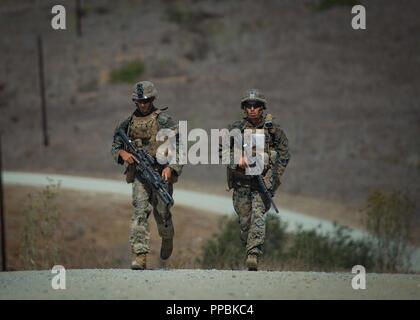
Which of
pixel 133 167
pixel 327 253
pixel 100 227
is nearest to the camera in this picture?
pixel 133 167

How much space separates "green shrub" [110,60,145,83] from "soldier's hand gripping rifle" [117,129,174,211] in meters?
33.5

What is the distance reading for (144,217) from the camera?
992 centimetres

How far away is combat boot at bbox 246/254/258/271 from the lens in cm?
980

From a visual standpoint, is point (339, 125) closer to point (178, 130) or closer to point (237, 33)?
point (237, 33)

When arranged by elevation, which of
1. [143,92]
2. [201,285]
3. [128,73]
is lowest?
[201,285]

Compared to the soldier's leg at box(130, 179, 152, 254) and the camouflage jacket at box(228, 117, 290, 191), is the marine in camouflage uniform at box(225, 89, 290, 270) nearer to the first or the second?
the camouflage jacket at box(228, 117, 290, 191)

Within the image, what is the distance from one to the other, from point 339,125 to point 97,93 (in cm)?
1421

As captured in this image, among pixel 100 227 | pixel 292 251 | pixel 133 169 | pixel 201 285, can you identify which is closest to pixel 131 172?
pixel 133 169

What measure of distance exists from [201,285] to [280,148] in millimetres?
2375

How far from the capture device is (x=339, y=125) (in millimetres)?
34281

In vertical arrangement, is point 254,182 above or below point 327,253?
above

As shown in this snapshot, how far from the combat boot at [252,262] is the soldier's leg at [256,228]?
38 millimetres

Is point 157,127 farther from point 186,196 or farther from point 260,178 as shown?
point 186,196

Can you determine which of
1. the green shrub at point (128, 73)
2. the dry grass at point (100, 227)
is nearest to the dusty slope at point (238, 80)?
the green shrub at point (128, 73)
